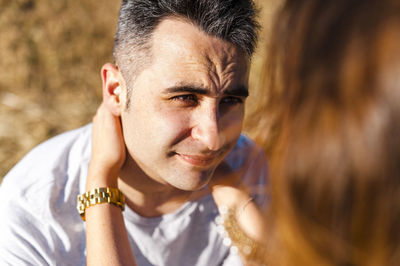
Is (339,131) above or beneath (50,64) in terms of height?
above

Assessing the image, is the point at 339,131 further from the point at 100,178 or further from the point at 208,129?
the point at 100,178

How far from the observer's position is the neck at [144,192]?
2469mm

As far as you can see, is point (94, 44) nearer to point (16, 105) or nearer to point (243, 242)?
point (16, 105)

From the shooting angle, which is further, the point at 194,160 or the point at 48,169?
the point at 48,169

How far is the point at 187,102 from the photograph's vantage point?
212 cm

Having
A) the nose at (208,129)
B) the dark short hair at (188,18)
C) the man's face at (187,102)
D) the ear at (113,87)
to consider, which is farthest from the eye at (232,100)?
the ear at (113,87)

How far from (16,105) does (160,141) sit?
4066 mm

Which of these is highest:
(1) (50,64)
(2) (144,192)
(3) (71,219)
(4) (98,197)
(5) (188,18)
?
(5) (188,18)

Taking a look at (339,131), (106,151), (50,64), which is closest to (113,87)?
(106,151)

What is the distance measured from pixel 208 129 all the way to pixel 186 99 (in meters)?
0.19

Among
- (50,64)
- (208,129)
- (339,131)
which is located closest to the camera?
(339,131)

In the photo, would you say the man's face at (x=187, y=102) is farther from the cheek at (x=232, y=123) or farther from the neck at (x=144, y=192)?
the neck at (x=144, y=192)

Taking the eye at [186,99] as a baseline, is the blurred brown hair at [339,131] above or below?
above

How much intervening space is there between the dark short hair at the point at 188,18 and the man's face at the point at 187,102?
0.04m
